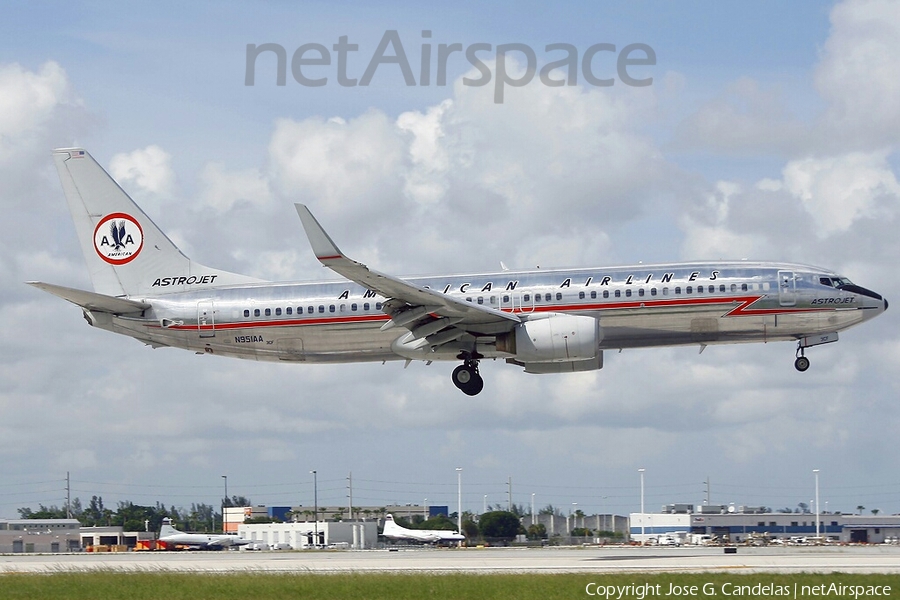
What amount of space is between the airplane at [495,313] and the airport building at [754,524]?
2146 inches

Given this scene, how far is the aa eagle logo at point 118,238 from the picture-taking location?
2083 inches

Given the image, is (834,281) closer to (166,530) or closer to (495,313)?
(495,313)

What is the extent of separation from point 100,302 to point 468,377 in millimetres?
16111

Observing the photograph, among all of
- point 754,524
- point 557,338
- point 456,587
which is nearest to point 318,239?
point 557,338

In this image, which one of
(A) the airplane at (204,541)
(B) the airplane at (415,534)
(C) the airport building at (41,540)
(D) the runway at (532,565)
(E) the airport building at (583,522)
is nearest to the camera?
(D) the runway at (532,565)

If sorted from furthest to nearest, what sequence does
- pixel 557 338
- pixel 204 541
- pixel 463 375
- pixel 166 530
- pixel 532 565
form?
1. pixel 166 530
2. pixel 204 541
3. pixel 463 375
4. pixel 557 338
5. pixel 532 565

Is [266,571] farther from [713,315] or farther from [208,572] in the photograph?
[713,315]

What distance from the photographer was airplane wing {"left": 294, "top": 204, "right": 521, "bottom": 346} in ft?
133

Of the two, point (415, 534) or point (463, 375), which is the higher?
point (463, 375)

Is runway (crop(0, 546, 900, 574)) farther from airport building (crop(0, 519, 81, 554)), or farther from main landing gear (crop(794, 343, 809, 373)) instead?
airport building (crop(0, 519, 81, 554))

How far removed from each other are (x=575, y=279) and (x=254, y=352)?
1429 cm

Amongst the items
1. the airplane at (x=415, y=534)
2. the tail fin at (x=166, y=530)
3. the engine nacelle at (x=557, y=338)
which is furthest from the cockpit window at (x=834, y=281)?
the tail fin at (x=166, y=530)

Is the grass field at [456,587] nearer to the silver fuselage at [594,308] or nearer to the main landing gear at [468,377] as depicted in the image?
the silver fuselage at [594,308]

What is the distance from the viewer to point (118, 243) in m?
53.2
